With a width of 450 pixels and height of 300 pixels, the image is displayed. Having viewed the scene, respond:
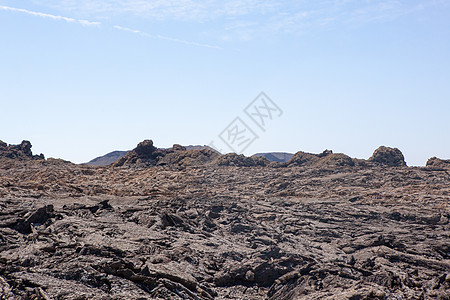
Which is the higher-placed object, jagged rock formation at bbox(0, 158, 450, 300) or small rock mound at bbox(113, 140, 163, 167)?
small rock mound at bbox(113, 140, 163, 167)

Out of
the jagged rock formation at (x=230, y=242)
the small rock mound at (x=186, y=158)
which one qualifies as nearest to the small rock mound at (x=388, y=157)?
the jagged rock formation at (x=230, y=242)

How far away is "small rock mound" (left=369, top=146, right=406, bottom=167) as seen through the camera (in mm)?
60062

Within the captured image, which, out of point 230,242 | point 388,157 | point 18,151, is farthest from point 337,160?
point 18,151

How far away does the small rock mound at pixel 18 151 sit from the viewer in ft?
211

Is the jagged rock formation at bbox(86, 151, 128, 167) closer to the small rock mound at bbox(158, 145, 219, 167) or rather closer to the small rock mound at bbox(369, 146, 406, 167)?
the small rock mound at bbox(158, 145, 219, 167)

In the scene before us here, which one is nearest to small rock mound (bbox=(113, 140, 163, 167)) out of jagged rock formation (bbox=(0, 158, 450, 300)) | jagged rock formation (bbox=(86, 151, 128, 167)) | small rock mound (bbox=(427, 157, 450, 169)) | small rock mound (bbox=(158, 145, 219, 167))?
small rock mound (bbox=(158, 145, 219, 167))

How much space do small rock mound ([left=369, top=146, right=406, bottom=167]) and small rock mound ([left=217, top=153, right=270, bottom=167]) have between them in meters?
16.8

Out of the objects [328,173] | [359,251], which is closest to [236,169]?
[328,173]

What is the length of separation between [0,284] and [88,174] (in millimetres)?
40593

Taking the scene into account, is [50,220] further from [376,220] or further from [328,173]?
[328,173]

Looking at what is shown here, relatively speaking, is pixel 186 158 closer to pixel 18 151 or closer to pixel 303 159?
pixel 303 159

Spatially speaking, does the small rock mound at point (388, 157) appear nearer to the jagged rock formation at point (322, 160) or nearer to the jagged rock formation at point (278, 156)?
the jagged rock formation at point (322, 160)

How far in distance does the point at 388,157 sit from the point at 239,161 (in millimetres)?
22774

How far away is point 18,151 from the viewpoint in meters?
66.6
